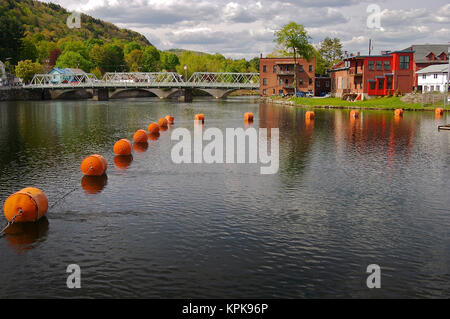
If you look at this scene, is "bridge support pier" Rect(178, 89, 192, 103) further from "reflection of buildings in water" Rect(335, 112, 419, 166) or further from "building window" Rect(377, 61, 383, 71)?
"reflection of buildings in water" Rect(335, 112, 419, 166)

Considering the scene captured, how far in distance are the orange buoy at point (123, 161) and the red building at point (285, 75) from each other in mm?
120857

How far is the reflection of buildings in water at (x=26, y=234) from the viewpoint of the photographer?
20562mm

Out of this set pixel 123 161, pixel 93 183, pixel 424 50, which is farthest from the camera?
pixel 424 50

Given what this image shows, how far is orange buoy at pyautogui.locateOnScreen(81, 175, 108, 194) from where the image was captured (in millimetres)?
29966

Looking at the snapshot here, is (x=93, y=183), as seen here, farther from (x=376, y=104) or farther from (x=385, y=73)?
(x=385, y=73)

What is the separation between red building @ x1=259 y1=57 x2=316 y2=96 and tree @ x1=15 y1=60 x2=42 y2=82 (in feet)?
308

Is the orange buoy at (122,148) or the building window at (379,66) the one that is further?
the building window at (379,66)

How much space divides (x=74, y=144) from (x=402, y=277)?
4154cm

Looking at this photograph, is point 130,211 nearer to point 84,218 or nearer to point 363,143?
point 84,218

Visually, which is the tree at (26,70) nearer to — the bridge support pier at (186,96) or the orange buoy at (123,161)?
the bridge support pier at (186,96)

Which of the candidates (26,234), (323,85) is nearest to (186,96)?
(323,85)

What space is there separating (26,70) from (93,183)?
549ft

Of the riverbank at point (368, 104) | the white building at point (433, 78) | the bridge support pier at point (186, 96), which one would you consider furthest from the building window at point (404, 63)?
the bridge support pier at point (186, 96)

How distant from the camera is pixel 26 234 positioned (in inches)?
862
